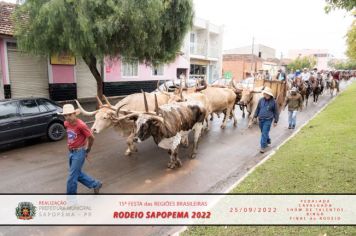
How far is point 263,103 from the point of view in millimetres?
8758

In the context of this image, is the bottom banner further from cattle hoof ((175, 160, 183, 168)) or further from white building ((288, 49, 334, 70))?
white building ((288, 49, 334, 70))

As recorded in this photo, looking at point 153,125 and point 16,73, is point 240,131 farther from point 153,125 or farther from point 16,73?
point 16,73

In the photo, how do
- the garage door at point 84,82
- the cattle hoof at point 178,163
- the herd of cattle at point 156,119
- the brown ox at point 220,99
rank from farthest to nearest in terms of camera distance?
the garage door at point 84,82 < the brown ox at point 220,99 < the cattle hoof at point 178,163 < the herd of cattle at point 156,119

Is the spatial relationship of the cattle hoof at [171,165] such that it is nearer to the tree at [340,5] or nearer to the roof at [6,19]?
the tree at [340,5]

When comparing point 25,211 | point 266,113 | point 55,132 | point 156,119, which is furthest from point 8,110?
point 266,113

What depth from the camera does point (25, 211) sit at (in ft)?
17.2

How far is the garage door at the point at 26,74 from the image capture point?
1534 cm

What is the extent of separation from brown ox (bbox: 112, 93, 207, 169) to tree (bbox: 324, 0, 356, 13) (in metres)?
3.99

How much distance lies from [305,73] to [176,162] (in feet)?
56.5

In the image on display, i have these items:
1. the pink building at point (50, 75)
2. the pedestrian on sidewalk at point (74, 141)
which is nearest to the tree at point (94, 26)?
the pink building at point (50, 75)

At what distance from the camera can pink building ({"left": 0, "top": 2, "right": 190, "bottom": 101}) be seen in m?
14.9

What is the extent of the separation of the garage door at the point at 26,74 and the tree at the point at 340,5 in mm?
14648

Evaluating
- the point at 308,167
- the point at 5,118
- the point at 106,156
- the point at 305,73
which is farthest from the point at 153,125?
the point at 305,73

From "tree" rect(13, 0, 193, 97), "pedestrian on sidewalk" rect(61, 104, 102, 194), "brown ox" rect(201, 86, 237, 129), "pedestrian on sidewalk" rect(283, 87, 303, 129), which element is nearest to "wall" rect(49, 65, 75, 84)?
"tree" rect(13, 0, 193, 97)
